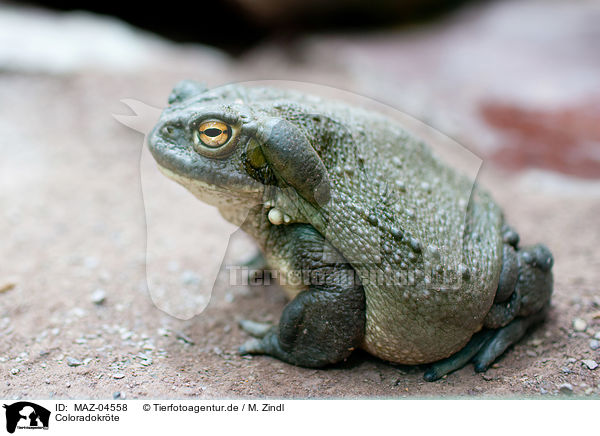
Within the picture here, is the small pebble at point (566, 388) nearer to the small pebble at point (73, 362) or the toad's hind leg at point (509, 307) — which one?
the toad's hind leg at point (509, 307)

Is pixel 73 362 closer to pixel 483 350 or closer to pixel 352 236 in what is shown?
pixel 352 236

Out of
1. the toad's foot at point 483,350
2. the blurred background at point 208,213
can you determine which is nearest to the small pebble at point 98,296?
the blurred background at point 208,213

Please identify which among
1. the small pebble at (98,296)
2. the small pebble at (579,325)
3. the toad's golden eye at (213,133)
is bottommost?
the small pebble at (579,325)

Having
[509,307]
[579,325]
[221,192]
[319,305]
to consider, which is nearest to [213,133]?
[221,192]

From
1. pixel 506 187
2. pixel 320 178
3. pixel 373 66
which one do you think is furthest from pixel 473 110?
pixel 320 178
